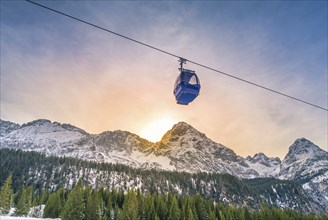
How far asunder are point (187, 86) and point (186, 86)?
6 cm

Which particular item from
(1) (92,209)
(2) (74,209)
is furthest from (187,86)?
(1) (92,209)

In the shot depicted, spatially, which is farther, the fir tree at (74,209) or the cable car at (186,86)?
the fir tree at (74,209)

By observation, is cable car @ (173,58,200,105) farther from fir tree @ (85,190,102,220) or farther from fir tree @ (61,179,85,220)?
fir tree @ (85,190,102,220)

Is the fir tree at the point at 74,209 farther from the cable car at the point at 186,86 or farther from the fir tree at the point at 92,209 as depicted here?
the cable car at the point at 186,86

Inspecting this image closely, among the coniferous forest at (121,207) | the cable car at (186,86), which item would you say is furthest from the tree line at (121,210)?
the cable car at (186,86)

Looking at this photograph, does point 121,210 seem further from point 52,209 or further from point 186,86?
point 186,86

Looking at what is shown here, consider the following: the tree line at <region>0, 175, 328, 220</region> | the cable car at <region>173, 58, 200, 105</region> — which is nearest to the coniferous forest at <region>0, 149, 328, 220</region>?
the tree line at <region>0, 175, 328, 220</region>

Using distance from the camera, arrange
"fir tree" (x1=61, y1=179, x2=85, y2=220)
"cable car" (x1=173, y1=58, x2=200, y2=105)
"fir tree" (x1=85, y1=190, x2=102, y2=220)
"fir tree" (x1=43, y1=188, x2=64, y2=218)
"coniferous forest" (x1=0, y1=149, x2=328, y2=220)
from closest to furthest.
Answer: "cable car" (x1=173, y1=58, x2=200, y2=105)
"fir tree" (x1=61, y1=179, x2=85, y2=220)
"coniferous forest" (x1=0, y1=149, x2=328, y2=220)
"fir tree" (x1=85, y1=190, x2=102, y2=220)
"fir tree" (x1=43, y1=188, x2=64, y2=218)

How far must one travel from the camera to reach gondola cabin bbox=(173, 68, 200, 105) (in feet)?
51.3

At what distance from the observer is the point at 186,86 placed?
15625mm

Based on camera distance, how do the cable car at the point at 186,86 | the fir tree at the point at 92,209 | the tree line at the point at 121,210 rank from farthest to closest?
the fir tree at the point at 92,209 → the tree line at the point at 121,210 → the cable car at the point at 186,86

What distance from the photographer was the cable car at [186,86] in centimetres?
1565

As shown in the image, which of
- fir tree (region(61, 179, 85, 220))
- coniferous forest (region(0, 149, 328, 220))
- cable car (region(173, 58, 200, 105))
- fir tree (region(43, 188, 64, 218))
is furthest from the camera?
fir tree (region(43, 188, 64, 218))

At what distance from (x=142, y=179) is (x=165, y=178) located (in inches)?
655
